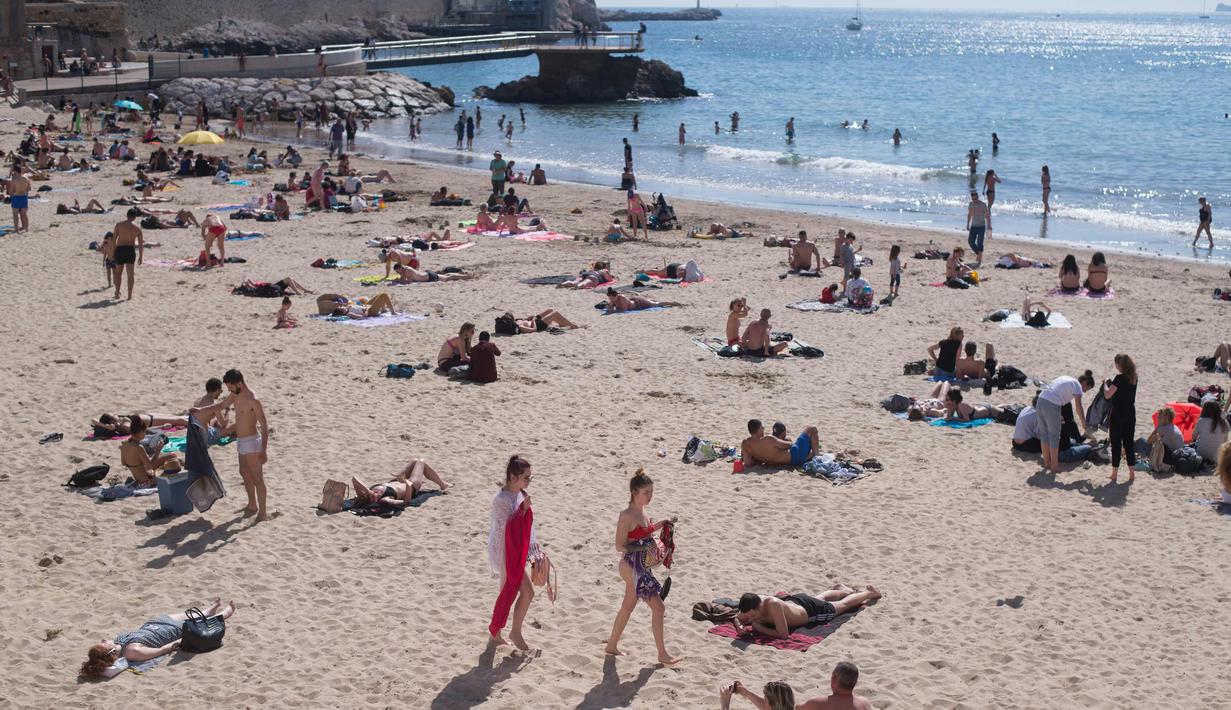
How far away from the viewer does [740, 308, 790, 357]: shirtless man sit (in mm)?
14453

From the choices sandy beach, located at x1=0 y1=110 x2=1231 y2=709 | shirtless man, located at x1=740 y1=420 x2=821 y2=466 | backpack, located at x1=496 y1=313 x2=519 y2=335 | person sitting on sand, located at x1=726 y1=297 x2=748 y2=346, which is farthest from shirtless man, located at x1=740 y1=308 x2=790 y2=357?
shirtless man, located at x1=740 y1=420 x2=821 y2=466

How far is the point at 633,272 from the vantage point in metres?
19.4

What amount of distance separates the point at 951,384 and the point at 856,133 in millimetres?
39861

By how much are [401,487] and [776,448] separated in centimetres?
334

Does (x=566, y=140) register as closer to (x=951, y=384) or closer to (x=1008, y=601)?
(x=951, y=384)

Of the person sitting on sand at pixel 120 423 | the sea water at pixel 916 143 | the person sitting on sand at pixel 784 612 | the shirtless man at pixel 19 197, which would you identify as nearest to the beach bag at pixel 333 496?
the person sitting on sand at pixel 120 423

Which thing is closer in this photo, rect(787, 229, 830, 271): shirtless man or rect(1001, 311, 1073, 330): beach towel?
rect(1001, 311, 1073, 330): beach towel

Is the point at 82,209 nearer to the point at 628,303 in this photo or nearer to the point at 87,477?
the point at 628,303

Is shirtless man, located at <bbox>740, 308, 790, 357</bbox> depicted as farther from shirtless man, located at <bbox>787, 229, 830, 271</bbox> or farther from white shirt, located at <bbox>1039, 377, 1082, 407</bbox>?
shirtless man, located at <bbox>787, 229, 830, 271</bbox>

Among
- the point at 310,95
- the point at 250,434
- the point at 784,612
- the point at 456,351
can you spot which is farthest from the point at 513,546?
the point at 310,95

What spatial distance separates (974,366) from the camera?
13352 millimetres

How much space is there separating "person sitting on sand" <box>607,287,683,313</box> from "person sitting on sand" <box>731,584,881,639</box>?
908cm

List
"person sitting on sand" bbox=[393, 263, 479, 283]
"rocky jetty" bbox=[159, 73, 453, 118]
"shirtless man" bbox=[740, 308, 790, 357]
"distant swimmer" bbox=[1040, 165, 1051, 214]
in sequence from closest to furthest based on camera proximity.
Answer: "shirtless man" bbox=[740, 308, 790, 357] < "person sitting on sand" bbox=[393, 263, 479, 283] < "distant swimmer" bbox=[1040, 165, 1051, 214] < "rocky jetty" bbox=[159, 73, 453, 118]

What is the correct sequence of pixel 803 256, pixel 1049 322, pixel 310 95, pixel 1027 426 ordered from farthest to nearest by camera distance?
1. pixel 310 95
2. pixel 803 256
3. pixel 1049 322
4. pixel 1027 426
